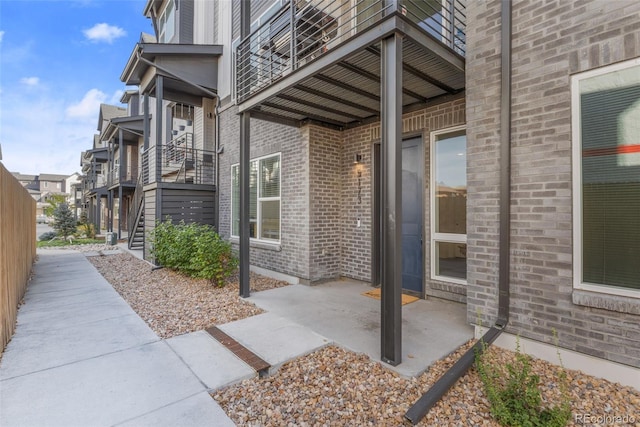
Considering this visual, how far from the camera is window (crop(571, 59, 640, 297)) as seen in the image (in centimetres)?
275

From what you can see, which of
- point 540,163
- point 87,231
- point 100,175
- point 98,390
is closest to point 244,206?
point 98,390

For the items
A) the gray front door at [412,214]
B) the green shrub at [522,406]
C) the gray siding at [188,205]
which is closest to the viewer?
the green shrub at [522,406]

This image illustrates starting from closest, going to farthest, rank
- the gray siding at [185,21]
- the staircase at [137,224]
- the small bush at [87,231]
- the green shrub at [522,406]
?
1. the green shrub at [522,406]
2. the staircase at [137,224]
3. the gray siding at [185,21]
4. the small bush at [87,231]

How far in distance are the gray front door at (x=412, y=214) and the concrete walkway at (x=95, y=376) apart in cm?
365

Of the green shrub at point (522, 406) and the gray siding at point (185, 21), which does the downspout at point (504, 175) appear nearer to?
the green shrub at point (522, 406)

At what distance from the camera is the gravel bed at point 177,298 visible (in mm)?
4294

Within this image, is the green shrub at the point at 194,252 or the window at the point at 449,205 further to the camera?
the green shrub at the point at 194,252

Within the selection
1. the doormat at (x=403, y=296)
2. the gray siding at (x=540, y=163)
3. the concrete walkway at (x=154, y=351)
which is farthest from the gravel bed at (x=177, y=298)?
the gray siding at (x=540, y=163)

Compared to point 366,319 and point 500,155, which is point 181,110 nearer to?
point 366,319

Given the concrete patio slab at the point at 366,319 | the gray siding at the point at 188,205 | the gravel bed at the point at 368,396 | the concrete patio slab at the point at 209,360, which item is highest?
the gray siding at the point at 188,205

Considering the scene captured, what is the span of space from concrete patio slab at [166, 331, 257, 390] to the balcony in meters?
3.40

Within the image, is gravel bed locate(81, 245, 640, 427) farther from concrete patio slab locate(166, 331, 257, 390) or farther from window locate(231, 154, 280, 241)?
window locate(231, 154, 280, 241)

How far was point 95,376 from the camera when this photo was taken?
2863 millimetres

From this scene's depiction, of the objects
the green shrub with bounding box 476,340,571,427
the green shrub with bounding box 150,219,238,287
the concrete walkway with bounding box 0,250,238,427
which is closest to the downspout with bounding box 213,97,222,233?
the green shrub with bounding box 150,219,238,287
